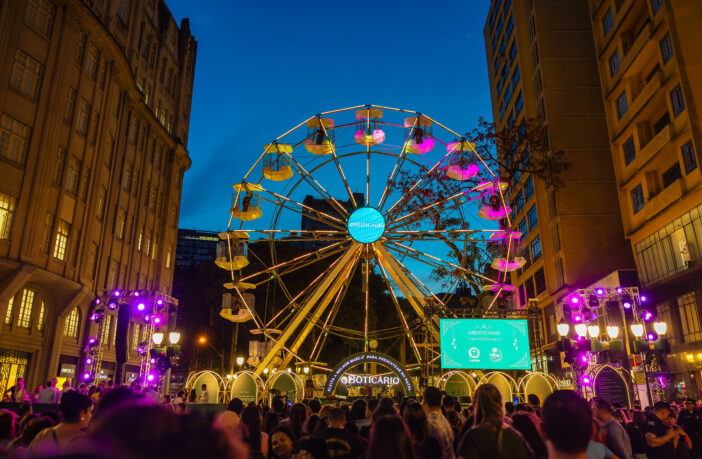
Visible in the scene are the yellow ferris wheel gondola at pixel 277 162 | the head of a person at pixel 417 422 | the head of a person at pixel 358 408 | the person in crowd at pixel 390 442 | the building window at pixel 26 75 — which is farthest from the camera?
the building window at pixel 26 75

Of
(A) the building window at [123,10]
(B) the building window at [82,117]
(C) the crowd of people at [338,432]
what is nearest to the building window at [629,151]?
(C) the crowd of people at [338,432]

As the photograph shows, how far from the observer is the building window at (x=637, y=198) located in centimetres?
3179

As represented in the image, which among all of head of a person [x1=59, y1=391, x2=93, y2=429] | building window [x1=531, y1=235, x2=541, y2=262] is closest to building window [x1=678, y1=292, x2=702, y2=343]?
building window [x1=531, y1=235, x2=541, y2=262]

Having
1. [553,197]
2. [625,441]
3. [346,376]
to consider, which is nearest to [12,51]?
[346,376]

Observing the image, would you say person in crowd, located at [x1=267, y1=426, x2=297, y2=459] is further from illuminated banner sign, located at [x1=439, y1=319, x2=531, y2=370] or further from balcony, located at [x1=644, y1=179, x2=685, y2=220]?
balcony, located at [x1=644, y1=179, x2=685, y2=220]

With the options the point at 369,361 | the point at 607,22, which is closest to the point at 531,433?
the point at 369,361

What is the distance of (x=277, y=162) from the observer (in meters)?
24.8

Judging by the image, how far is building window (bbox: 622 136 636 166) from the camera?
32.5 meters

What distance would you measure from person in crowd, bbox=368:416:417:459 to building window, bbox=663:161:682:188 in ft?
96.6

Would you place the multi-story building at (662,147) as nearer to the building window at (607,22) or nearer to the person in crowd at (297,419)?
the building window at (607,22)

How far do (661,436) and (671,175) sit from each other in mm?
25328

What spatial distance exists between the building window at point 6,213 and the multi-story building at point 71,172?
5 centimetres

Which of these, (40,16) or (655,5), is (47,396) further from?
(655,5)

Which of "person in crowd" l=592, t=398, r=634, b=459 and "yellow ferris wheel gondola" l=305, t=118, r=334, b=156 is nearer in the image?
Answer: "person in crowd" l=592, t=398, r=634, b=459
